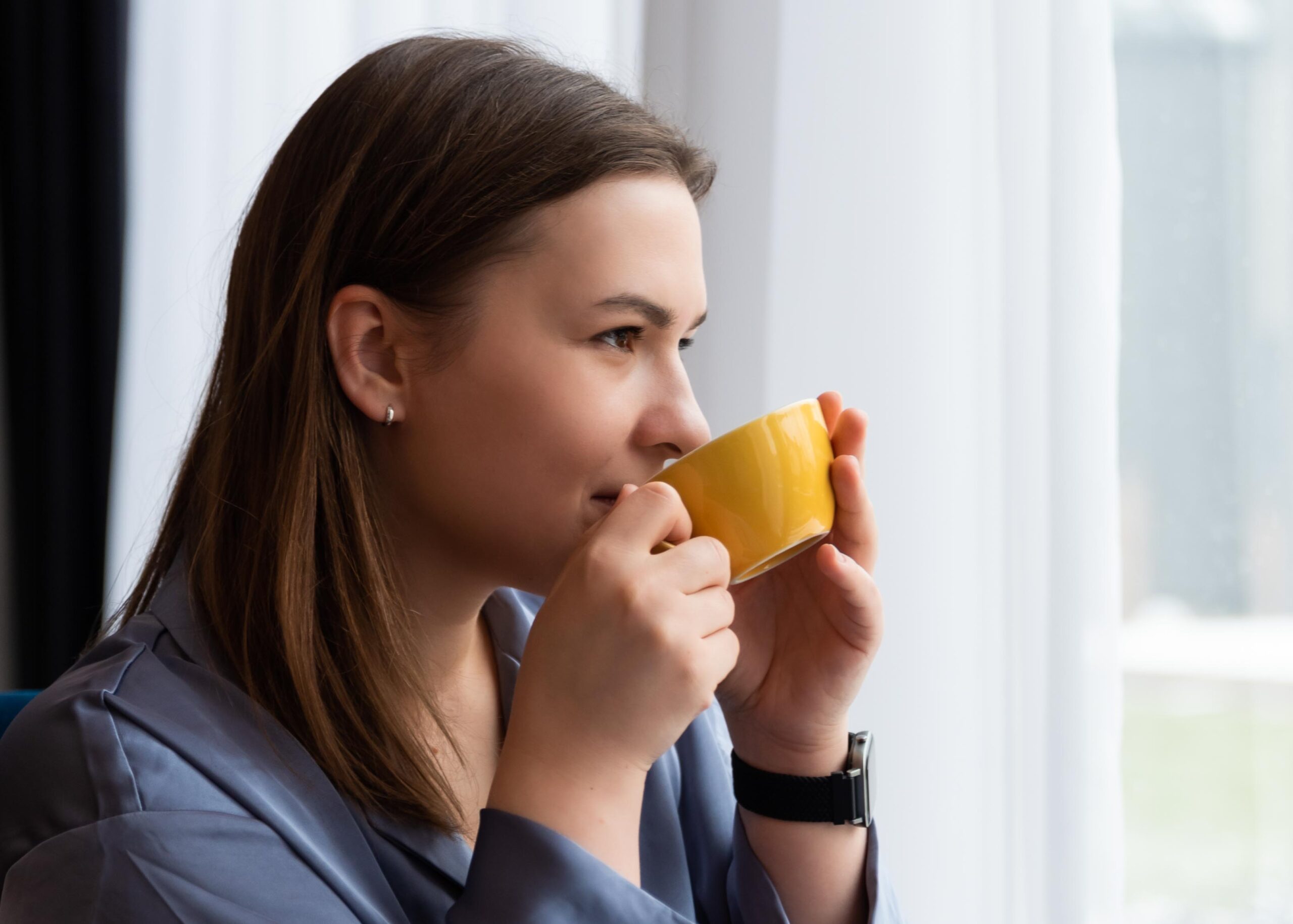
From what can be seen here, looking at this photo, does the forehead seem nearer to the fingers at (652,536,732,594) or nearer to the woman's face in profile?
the woman's face in profile

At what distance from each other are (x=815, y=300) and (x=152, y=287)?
1383 millimetres

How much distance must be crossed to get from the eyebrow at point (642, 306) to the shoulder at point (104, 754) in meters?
0.42

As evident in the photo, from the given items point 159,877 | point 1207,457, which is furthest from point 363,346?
point 1207,457

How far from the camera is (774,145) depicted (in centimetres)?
157

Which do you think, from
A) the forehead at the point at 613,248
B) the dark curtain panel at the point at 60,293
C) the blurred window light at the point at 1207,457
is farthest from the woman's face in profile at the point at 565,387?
the dark curtain panel at the point at 60,293

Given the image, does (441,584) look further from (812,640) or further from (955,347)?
(955,347)

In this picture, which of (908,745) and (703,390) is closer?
(908,745)

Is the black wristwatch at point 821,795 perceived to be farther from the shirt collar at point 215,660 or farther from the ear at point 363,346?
the ear at point 363,346

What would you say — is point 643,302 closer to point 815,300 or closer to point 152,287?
point 815,300

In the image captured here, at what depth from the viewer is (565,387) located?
90 centimetres

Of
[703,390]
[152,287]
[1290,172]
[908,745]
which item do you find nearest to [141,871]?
[908,745]

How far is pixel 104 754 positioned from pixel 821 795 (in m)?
0.61

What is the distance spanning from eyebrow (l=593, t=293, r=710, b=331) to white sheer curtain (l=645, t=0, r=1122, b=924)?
24.6 inches

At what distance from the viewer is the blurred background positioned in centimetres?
131
